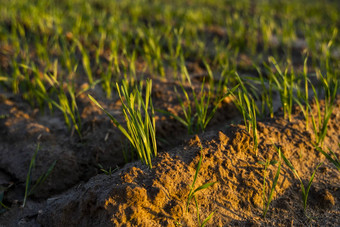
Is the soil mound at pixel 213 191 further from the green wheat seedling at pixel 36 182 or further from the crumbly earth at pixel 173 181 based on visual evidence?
the green wheat seedling at pixel 36 182

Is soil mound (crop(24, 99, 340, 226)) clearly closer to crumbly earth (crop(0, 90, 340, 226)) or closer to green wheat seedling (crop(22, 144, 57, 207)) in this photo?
crumbly earth (crop(0, 90, 340, 226))

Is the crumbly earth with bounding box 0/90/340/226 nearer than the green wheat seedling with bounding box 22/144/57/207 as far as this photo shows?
Yes

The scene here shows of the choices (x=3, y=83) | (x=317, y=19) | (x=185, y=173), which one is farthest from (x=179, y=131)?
(x=317, y=19)

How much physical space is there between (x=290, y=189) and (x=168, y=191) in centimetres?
57

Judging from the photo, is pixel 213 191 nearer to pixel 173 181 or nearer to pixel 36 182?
pixel 173 181

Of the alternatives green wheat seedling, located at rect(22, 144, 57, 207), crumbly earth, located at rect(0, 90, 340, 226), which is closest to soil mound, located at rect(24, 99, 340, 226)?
crumbly earth, located at rect(0, 90, 340, 226)

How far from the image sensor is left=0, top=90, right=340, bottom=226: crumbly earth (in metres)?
1.20

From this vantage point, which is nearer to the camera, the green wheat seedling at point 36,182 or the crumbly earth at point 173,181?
the crumbly earth at point 173,181

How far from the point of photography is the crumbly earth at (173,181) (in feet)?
3.95

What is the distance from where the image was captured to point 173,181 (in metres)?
1.28

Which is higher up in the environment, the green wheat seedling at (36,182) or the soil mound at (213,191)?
the soil mound at (213,191)

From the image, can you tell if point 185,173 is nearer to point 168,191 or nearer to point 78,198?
point 168,191

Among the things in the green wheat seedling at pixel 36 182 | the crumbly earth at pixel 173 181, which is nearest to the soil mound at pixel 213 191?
the crumbly earth at pixel 173 181

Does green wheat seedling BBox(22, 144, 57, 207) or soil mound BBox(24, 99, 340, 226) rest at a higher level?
soil mound BBox(24, 99, 340, 226)
